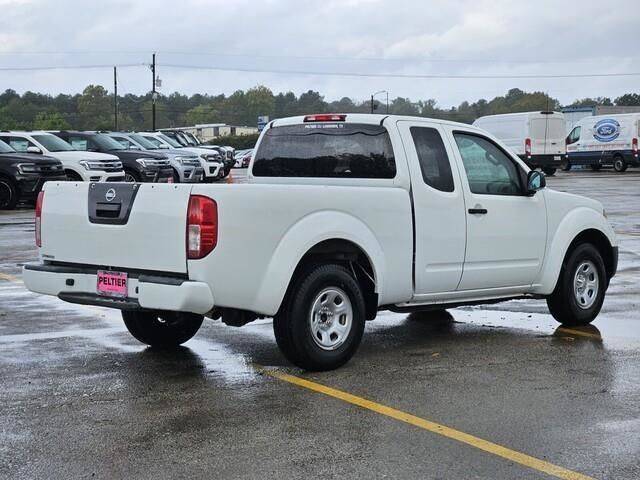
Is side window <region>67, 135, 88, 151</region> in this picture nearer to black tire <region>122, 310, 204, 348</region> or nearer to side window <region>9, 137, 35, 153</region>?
side window <region>9, 137, 35, 153</region>

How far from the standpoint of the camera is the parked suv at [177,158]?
28.2 metres

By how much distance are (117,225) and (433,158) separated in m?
2.67

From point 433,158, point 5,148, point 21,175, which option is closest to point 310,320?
point 433,158

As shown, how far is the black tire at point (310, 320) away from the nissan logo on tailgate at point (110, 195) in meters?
1.44

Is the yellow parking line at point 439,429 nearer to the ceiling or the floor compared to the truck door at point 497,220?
nearer to the floor

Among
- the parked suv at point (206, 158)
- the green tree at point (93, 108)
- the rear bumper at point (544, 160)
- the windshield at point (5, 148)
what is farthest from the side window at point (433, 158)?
the green tree at point (93, 108)

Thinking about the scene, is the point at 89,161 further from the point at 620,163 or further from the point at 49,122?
the point at 49,122

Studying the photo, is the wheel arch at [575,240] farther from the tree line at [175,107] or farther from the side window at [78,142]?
the tree line at [175,107]

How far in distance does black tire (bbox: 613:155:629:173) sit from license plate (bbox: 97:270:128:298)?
130ft

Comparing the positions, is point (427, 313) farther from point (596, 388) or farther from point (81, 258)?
point (81, 258)

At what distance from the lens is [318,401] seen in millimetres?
6098

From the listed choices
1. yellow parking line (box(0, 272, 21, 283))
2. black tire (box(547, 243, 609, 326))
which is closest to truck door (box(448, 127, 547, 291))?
black tire (box(547, 243, 609, 326))

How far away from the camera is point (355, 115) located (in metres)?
7.82

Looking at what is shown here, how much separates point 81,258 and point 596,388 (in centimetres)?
380
